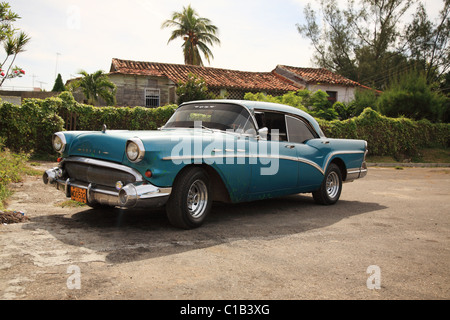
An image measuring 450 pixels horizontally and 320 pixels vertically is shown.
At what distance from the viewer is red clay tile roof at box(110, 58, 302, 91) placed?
74.2 ft

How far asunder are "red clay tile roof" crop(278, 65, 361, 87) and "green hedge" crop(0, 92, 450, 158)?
904cm

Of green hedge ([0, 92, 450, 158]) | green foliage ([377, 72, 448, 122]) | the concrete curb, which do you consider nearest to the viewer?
green hedge ([0, 92, 450, 158])

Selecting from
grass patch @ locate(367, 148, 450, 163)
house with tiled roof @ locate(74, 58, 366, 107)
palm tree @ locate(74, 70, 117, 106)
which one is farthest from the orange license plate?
palm tree @ locate(74, 70, 117, 106)

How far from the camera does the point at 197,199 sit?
4.80m

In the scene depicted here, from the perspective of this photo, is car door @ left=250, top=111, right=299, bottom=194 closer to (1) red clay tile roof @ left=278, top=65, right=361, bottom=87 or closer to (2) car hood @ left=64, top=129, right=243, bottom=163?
(2) car hood @ left=64, top=129, right=243, bottom=163

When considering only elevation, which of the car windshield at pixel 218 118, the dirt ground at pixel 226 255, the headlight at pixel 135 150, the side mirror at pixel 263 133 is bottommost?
the dirt ground at pixel 226 255

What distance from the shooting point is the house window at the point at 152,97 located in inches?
886

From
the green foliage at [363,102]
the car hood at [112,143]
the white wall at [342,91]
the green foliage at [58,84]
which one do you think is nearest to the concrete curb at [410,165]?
the green foliage at [363,102]

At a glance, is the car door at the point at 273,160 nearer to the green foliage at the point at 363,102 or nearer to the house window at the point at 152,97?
the house window at the point at 152,97

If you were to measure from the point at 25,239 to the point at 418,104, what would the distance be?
71.5 feet

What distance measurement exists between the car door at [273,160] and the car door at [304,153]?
0.11 meters

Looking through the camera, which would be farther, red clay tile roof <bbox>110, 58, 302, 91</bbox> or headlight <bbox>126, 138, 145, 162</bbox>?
red clay tile roof <bbox>110, 58, 302, 91</bbox>
